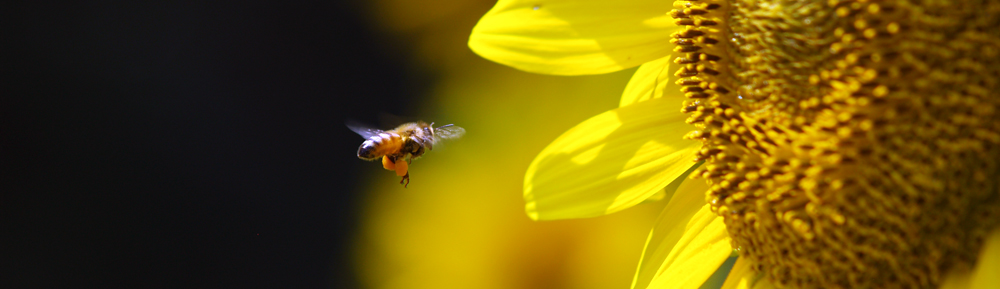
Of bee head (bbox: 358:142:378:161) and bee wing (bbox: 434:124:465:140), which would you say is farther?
bee wing (bbox: 434:124:465:140)

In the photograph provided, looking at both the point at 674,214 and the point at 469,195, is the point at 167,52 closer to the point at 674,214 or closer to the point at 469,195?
the point at 469,195

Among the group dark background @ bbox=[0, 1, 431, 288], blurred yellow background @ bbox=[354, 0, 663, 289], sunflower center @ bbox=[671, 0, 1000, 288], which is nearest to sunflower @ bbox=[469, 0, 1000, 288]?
sunflower center @ bbox=[671, 0, 1000, 288]

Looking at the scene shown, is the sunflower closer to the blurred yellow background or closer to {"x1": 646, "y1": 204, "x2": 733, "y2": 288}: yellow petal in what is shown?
{"x1": 646, "y1": 204, "x2": 733, "y2": 288}: yellow petal

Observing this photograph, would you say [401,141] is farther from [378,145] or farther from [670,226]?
[670,226]

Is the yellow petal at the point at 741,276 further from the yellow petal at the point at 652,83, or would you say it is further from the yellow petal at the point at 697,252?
the yellow petal at the point at 652,83

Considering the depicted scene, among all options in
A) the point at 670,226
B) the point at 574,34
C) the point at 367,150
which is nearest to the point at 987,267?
the point at 670,226

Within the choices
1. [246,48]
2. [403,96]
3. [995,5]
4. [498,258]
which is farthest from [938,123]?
[246,48]

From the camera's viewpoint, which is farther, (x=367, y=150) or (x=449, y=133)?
(x=449, y=133)
